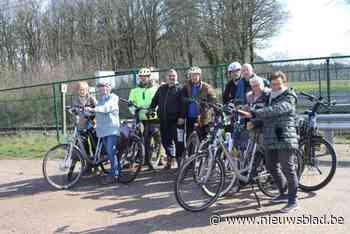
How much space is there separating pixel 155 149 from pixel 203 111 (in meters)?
1.30

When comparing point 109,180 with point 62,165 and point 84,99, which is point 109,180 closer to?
point 62,165

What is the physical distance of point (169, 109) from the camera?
7781mm

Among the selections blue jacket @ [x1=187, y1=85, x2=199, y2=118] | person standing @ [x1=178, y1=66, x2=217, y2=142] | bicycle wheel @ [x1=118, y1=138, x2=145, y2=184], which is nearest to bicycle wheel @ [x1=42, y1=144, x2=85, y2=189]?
bicycle wheel @ [x1=118, y1=138, x2=145, y2=184]

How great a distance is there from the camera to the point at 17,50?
33.9m

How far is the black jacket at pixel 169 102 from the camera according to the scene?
7.77 metres

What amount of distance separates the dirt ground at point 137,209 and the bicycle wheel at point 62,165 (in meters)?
A: 0.17

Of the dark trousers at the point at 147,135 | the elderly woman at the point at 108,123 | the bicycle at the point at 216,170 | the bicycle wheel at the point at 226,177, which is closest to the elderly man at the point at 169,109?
the dark trousers at the point at 147,135

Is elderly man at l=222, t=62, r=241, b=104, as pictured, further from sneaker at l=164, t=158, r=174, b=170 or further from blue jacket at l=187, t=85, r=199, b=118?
sneaker at l=164, t=158, r=174, b=170

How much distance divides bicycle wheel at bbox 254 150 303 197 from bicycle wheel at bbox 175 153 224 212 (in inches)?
21.7

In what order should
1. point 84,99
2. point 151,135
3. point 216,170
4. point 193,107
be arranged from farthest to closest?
point 151,135
point 84,99
point 193,107
point 216,170

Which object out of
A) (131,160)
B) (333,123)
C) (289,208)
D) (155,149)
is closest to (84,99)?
(131,160)

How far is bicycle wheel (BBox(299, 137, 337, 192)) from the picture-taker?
20.6ft

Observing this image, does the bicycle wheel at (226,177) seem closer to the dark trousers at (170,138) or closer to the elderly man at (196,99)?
the elderly man at (196,99)

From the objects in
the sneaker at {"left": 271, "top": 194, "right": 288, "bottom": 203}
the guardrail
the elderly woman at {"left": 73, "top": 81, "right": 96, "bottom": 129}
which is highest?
the elderly woman at {"left": 73, "top": 81, "right": 96, "bottom": 129}
